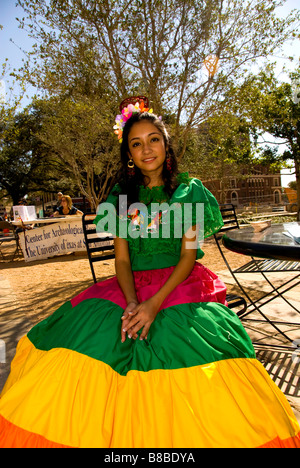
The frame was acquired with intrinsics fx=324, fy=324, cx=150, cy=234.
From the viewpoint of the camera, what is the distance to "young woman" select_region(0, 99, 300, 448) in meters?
1.10

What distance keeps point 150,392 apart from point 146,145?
1460mm

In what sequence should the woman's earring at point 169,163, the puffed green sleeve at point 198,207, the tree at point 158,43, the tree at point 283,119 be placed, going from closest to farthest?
the puffed green sleeve at point 198,207
the woman's earring at point 169,163
the tree at point 158,43
the tree at point 283,119

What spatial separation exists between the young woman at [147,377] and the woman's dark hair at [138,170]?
1.49ft

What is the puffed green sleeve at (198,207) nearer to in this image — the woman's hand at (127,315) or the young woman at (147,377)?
the young woman at (147,377)

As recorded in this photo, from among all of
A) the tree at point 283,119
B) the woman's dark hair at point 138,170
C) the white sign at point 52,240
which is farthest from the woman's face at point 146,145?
the tree at point 283,119

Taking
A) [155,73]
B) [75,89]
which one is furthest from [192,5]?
[75,89]

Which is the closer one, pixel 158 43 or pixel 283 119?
pixel 158 43

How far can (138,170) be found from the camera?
2.28m

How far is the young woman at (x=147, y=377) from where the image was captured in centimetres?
A: 110

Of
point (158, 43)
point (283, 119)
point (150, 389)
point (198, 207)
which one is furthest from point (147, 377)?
point (283, 119)

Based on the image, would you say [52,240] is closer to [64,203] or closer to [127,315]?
[64,203]

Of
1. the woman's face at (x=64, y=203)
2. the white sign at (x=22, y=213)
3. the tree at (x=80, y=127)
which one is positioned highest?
the tree at (x=80, y=127)
